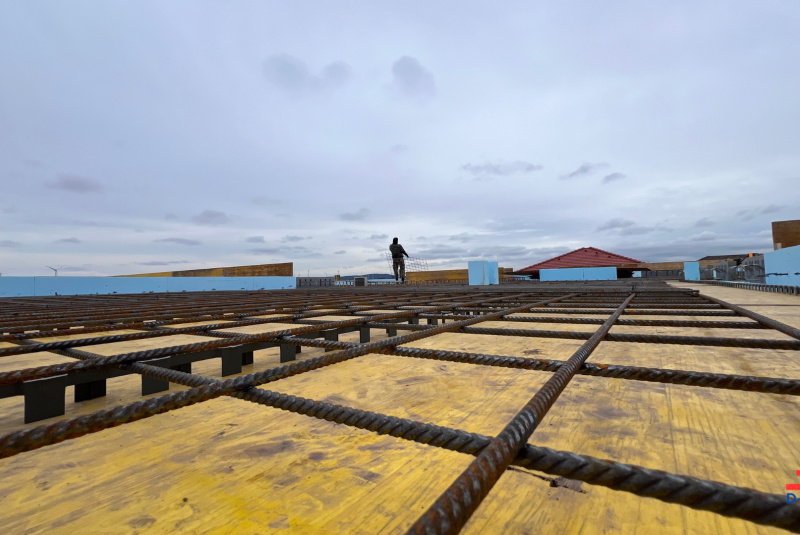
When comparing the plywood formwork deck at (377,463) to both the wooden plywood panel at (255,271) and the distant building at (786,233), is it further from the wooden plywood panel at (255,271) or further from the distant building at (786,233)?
the wooden plywood panel at (255,271)

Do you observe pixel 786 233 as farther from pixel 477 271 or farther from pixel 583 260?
pixel 583 260

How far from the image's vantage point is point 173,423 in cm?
215

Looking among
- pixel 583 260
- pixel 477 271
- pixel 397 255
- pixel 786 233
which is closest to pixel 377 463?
pixel 397 255

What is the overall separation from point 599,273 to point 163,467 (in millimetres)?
26050

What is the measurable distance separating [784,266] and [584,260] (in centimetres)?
1985

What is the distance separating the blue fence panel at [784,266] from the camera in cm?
982

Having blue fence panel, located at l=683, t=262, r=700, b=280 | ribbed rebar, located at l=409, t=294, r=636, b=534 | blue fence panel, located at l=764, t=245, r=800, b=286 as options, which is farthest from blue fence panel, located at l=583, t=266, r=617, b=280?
ribbed rebar, located at l=409, t=294, r=636, b=534

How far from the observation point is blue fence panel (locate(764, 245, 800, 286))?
9.82 meters

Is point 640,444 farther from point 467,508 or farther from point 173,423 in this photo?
point 173,423

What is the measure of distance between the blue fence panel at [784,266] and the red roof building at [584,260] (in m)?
16.8

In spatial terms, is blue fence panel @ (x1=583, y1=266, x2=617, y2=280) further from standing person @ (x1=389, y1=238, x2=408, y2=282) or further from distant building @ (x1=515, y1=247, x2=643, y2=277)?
standing person @ (x1=389, y1=238, x2=408, y2=282)

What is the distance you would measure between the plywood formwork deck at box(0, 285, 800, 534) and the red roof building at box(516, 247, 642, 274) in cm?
2886

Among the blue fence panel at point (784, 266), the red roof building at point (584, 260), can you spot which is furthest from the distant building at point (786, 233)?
the red roof building at point (584, 260)

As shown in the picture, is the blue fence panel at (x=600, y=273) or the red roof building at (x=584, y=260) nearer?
the blue fence panel at (x=600, y=273)
